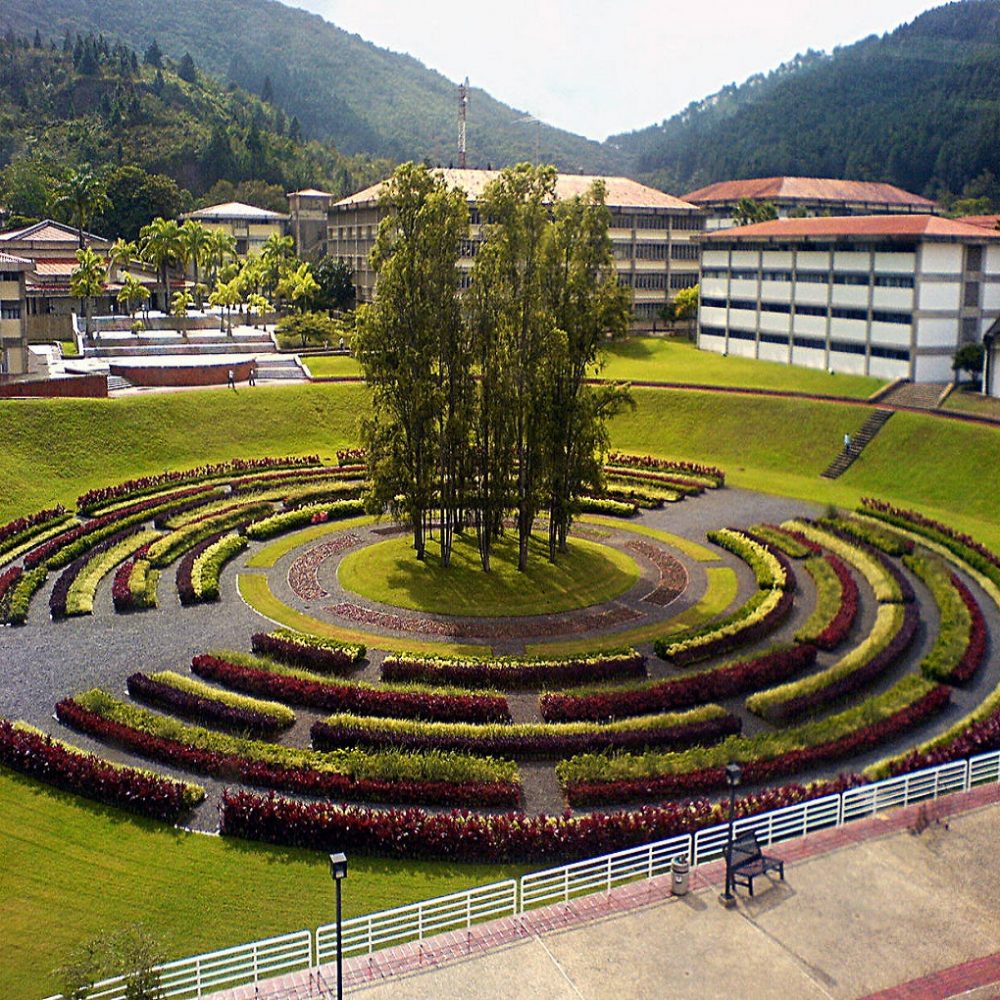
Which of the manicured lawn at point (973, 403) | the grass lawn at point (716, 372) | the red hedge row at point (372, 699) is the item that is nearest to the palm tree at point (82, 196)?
the grass lawn at point (716, 372)

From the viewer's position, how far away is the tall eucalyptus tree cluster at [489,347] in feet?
145

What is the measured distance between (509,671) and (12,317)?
5417 cm

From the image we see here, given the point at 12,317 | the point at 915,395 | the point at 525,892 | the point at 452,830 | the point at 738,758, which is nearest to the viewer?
the point at 525,892

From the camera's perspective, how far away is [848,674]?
116 ft

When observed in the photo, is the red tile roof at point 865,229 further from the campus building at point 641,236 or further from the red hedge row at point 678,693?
the red hedge row at point 678,693

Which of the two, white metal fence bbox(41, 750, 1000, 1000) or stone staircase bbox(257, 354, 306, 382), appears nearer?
white metal fence bbox(41, 750, 1000, 1000)

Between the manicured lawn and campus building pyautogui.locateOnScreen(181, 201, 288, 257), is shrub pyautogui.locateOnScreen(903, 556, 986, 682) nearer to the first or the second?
the manicured lawn

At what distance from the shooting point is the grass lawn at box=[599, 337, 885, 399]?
78062mm

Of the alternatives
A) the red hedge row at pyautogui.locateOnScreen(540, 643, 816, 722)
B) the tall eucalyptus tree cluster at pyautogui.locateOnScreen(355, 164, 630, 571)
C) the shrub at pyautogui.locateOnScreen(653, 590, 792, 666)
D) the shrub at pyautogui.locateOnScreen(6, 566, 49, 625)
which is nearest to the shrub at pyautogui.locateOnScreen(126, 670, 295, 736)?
the red hedge row at pyautogui.locateOnScreen(540, 643, 816, 722)

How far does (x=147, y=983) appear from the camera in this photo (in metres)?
18.4

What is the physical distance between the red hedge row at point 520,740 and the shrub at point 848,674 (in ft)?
8.48

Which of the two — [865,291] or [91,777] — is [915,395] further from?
[91,777]

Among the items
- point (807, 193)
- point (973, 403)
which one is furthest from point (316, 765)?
point (807, 193)

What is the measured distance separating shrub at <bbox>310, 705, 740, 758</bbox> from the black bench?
8051 mm
